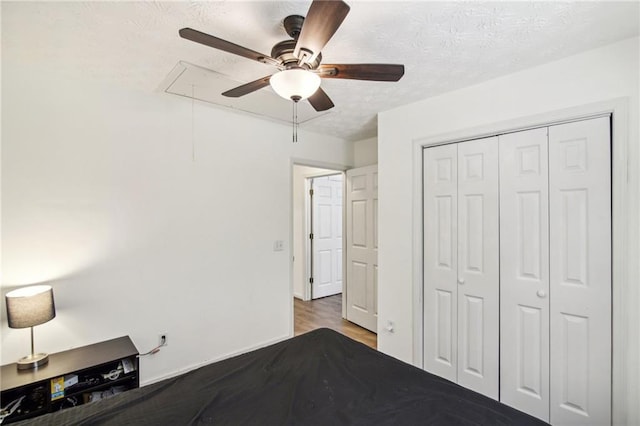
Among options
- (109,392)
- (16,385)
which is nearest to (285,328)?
(109,392)

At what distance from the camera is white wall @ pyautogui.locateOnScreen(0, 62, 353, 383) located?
200 centimetres

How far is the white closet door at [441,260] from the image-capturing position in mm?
2467

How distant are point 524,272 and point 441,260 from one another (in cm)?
60

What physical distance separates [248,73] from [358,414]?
2127 millimetres

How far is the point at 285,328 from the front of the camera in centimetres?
333

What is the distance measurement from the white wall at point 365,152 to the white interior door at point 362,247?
186mm

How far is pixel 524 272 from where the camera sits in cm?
210

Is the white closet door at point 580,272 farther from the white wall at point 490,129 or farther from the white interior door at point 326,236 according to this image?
the white interior door at point 326,236

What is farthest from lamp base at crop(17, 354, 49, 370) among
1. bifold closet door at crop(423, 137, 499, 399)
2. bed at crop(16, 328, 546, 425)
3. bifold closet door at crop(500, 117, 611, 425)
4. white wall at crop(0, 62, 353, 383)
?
bifold closet door at crop(500, 117, 611, 425)

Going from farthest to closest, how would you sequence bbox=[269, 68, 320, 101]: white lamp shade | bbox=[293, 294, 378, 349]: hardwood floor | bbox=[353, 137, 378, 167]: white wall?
bbox=[353, 137, 378, 167]: white wall, bbox=[293, 294, 378, 349]: hardwood floor, bbox=[269, 68, 320, 101]: white lamp shade

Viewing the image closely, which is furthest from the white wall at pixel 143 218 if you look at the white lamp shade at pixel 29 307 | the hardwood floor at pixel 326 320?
the hardwood floor at pixel 326 320

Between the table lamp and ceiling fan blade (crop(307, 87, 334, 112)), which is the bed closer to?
the table lamp

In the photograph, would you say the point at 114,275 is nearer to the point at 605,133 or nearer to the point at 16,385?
the point at 16,385

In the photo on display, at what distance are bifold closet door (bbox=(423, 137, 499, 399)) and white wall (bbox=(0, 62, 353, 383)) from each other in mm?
1549
